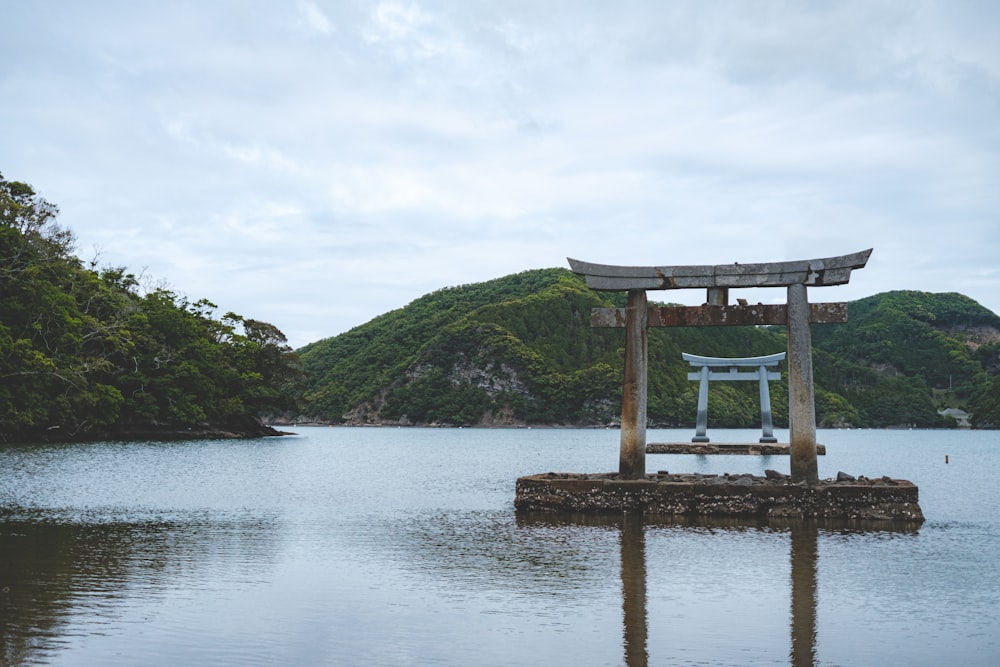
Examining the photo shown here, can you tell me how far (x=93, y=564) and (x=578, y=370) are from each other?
12195cm

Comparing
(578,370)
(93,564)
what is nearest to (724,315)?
(93,564)

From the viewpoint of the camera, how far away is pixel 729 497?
19.2 m

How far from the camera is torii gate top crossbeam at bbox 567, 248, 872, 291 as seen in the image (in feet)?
Result: 62.7

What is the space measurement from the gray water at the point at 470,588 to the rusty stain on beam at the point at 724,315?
4537 millimetres

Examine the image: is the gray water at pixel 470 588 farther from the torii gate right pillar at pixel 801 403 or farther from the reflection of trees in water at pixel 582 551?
the torii gate right pillar at pixel 801 403

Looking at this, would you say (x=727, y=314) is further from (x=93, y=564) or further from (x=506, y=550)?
(x=93, y=564)

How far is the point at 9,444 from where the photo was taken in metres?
47.9

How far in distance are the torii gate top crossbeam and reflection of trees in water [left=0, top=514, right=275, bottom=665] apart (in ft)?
29.9

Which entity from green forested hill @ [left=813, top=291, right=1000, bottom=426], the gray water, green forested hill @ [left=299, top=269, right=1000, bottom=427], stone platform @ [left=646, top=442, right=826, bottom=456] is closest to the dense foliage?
the gray water

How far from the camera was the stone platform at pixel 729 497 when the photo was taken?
61.0ft

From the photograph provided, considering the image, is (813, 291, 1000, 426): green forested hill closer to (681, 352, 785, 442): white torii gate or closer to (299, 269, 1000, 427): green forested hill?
(299, 269, 1000, 427): green forested hill

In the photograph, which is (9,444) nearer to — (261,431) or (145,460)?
(145,460)

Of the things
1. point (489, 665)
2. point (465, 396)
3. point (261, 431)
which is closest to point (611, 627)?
point (489, 665)

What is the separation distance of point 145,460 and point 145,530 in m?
25.0
